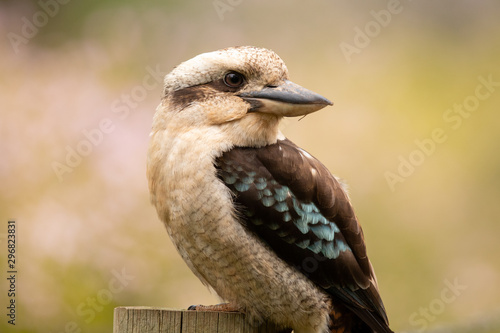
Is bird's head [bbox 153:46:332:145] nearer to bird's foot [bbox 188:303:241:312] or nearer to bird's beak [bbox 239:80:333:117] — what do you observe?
bird's beak [bbox 239:80:333:117]

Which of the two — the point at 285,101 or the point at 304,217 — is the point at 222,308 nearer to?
the point at 304,217

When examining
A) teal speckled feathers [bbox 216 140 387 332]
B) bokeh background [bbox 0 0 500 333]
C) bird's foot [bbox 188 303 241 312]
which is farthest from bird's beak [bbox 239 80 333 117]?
bokeh background [bbox 0 0 500 333]

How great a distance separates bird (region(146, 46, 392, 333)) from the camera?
2.33 m

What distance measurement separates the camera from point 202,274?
98.0 inches

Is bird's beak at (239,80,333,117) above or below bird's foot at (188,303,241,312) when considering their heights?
above

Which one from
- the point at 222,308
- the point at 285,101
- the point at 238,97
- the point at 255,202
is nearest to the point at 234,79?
the point at 238,97

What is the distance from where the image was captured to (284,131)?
4.00 m

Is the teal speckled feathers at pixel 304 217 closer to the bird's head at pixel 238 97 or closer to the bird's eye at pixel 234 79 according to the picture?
the bird's head at pixel 238 97

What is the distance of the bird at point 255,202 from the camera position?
7.63 feet

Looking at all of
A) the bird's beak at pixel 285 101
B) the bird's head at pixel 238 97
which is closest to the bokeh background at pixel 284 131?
the bird's head at pixel 238 97

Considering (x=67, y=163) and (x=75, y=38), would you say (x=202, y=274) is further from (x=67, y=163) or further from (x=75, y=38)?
(x=75, y=38)

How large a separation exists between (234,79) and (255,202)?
0.50 metres

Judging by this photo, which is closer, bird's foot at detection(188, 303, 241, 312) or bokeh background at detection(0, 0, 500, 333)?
bird's foot at detection(188, 303, 241, 312)

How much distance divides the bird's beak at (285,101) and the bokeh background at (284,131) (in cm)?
142
